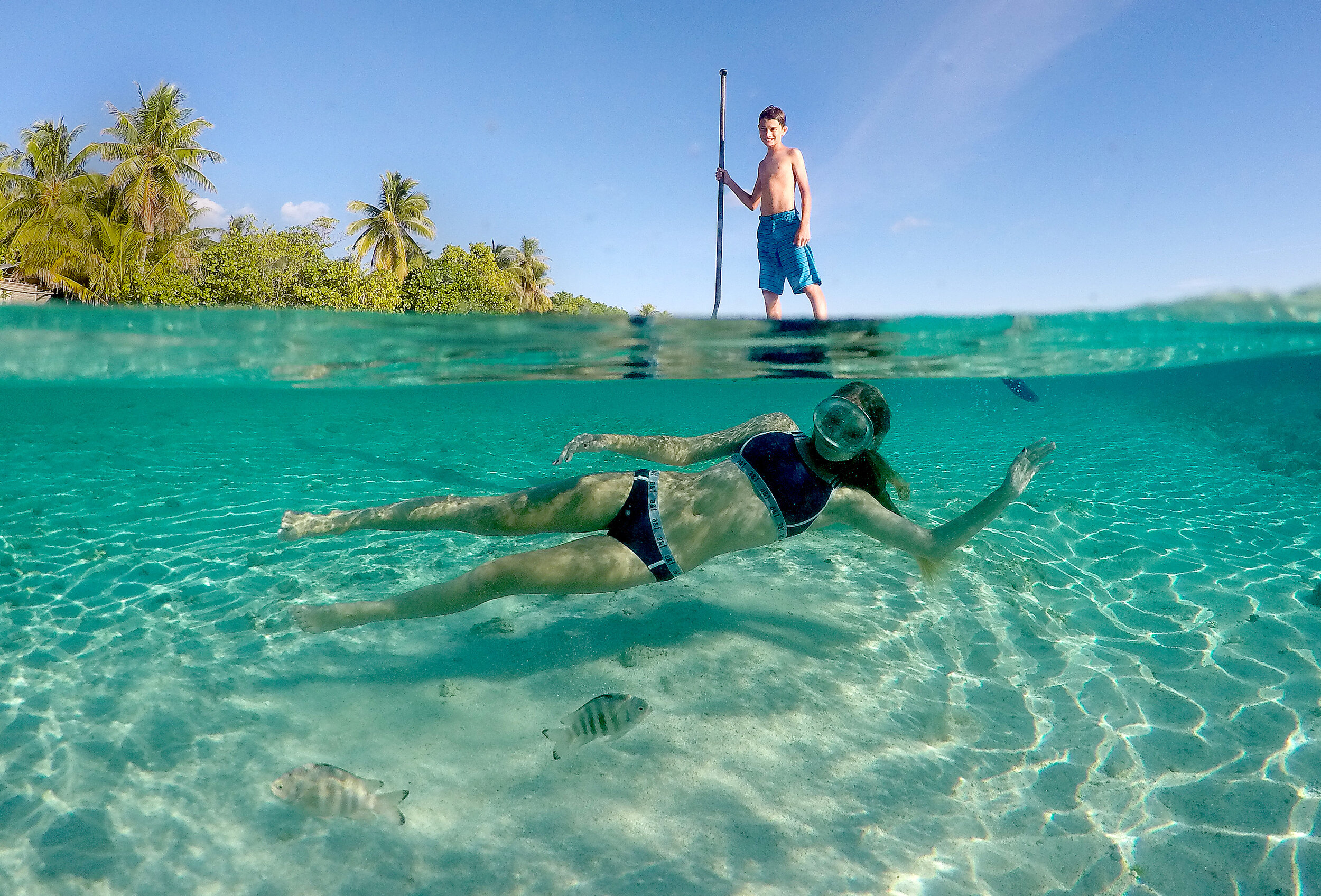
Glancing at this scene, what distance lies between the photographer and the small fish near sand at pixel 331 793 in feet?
10.7

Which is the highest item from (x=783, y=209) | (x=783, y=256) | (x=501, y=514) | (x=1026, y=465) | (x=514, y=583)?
(x=783, y=209)

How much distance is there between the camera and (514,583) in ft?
13.0

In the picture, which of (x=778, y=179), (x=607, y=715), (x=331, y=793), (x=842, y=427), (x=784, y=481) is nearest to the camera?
(x=331, y=793)

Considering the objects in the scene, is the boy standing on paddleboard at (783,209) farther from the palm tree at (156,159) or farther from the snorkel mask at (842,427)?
the palm tree at (156,159)

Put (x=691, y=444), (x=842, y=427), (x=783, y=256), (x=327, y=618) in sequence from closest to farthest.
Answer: (x=842, y=427)
(x=327, y=618)
(x=691, y=444)
(x=783, y=256)

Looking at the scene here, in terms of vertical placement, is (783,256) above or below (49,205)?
below

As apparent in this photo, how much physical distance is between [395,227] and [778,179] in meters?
41.9

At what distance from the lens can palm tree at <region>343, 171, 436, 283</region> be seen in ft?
147

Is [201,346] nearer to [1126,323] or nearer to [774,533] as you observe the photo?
[774,533]

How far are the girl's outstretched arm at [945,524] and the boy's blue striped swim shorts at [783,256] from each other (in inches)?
250

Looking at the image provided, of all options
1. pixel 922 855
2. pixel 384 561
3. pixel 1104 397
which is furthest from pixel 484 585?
pixel 1104 397

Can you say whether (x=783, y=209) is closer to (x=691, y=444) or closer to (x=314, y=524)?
(x=691, y=444)

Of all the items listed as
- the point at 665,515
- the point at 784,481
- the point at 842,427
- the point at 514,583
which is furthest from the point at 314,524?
the point at 842,427

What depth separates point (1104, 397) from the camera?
3897 centimetres
